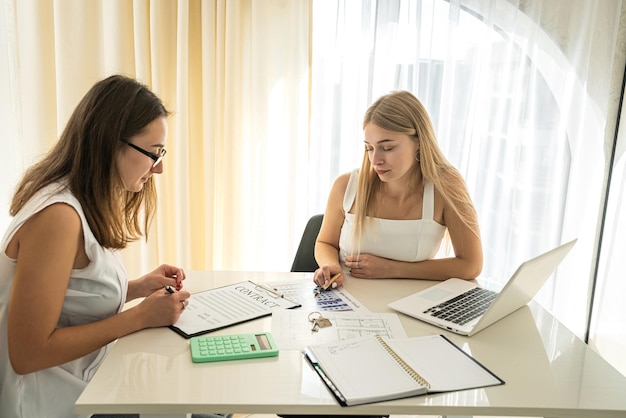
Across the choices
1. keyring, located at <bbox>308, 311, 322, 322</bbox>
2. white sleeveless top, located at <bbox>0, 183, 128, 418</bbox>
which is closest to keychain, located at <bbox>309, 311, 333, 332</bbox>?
keyring, located at <bbox>308, 311, 322, 322</bbox>

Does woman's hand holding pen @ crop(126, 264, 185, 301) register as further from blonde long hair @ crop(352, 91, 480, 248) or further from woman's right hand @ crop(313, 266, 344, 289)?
blonde long hair @ crop(352, 91, 480, 248)

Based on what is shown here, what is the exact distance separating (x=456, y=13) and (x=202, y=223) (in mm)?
1659

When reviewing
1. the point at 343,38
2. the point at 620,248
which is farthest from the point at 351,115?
the point at 620,248

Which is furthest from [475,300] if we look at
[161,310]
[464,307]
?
[161,310]

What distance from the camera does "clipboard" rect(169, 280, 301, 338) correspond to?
1384 millimetres

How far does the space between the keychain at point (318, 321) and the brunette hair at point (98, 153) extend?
548 mm

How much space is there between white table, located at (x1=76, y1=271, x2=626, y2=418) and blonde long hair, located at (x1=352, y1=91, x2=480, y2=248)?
68cm

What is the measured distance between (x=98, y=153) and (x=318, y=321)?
27.3 inches

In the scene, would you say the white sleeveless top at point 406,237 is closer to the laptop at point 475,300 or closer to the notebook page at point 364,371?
the laptop at point 475,300

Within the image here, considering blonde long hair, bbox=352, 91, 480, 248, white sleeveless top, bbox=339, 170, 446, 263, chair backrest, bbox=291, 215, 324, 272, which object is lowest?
chair backrest, bbox=291, 215, 324, 272

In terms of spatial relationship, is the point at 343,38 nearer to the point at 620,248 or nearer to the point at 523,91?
the point at 523,91

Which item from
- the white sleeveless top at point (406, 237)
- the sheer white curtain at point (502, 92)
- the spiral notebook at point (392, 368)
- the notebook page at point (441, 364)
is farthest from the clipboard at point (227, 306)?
the sheer white curtain at point (502, 92)

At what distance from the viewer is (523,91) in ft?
8.89

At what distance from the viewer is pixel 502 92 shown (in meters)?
2.71
